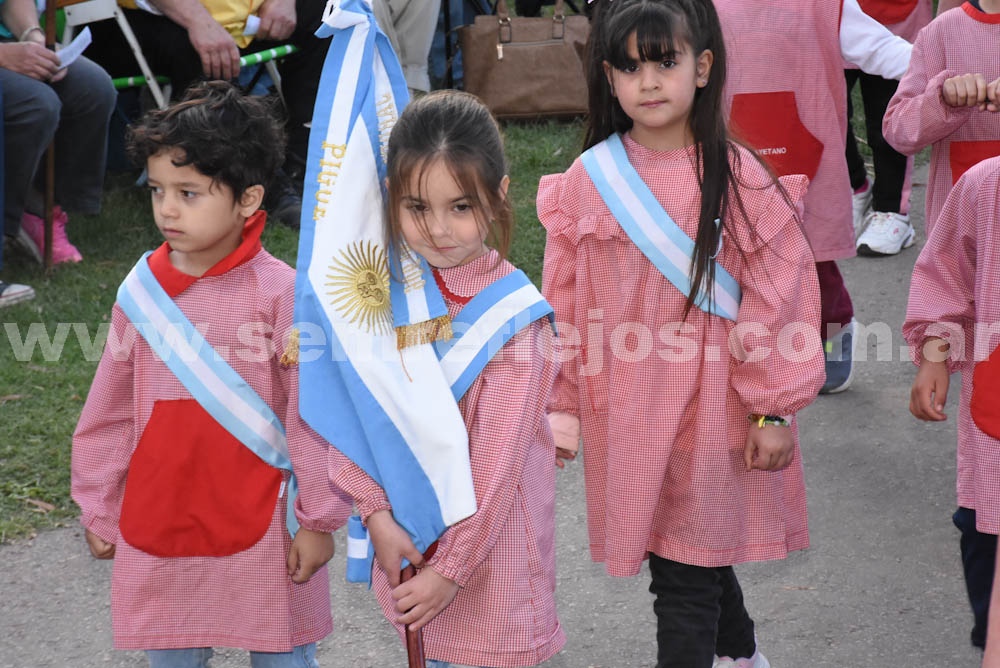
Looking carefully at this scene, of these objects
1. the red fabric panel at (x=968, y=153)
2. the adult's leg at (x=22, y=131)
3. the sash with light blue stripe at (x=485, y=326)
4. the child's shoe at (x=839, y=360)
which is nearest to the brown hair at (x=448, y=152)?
the sash with light blue stripe at (x=485, y=326)

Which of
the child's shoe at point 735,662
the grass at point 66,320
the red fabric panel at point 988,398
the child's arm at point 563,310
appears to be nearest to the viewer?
the red fabric panel at point 988,398

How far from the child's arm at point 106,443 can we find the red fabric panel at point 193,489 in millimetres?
57

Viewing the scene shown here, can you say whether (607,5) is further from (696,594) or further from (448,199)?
(696,594)

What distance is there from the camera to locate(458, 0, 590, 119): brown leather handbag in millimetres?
7488

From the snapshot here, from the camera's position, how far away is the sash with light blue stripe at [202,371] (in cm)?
260

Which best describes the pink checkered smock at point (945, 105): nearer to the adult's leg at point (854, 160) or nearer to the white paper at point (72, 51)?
the adult's leg at point (854, 160)

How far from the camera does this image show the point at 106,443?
270 centimetres

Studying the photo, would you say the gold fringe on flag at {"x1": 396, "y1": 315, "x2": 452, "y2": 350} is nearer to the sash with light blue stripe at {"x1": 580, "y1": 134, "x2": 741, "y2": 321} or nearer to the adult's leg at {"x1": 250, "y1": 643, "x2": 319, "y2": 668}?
the sash with light blue stripe at {"x1": 580, "y1": 134, "x2": 741, "y2": 321}

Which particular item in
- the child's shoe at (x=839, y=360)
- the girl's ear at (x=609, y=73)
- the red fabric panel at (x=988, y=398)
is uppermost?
the girl's ear at (x=609, y=73)

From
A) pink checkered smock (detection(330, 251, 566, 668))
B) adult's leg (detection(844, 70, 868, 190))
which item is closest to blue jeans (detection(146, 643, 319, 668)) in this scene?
pink checkered smock (detection(330, 251, 566, 668))

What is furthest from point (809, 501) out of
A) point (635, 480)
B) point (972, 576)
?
point (635, 480)

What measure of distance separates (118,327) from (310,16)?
174 inches

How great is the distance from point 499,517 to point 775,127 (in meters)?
2.10

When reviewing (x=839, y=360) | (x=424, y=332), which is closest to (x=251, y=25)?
(x=839, y=360)
